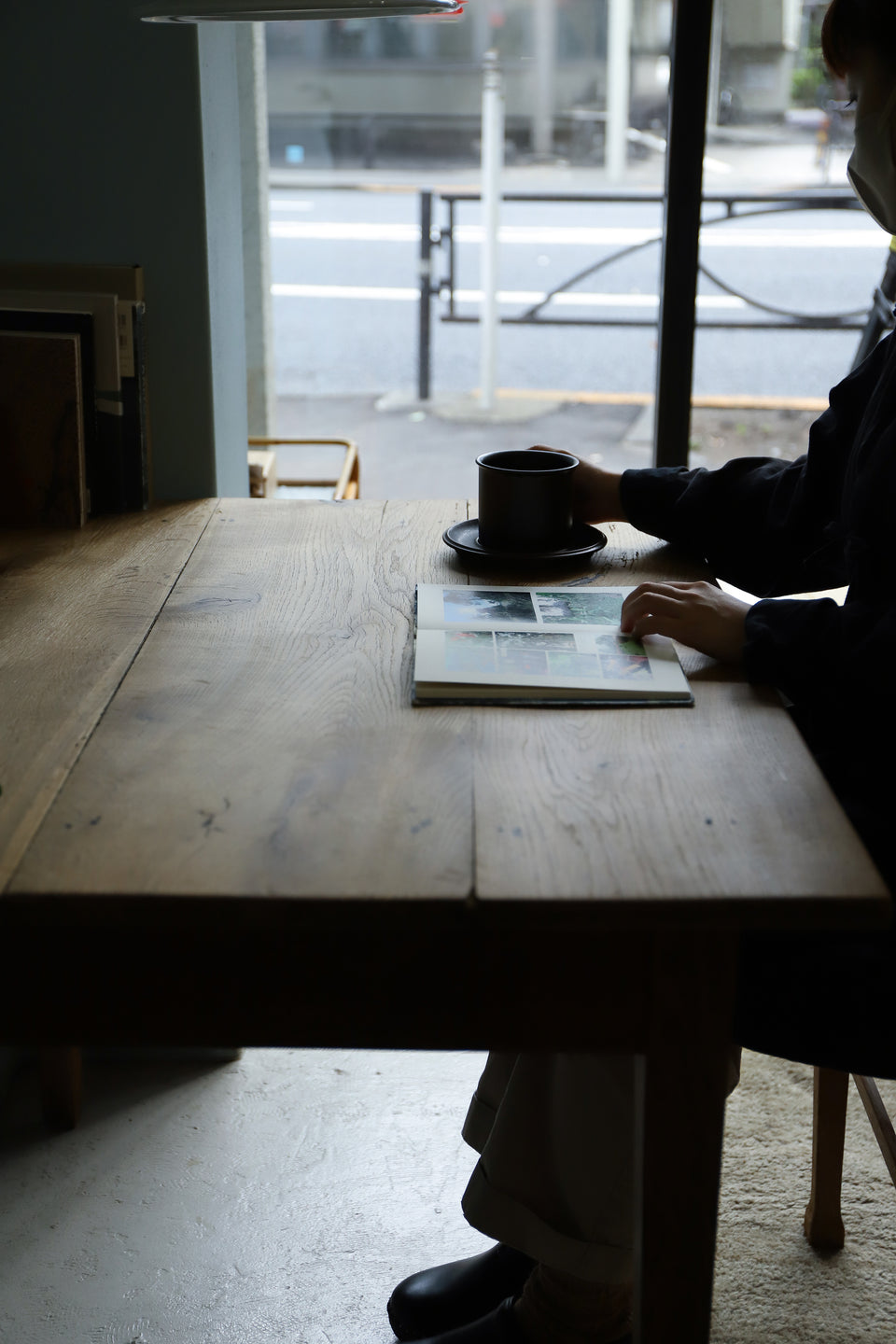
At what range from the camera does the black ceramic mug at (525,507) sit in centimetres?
120

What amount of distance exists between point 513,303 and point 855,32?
339 centimetres

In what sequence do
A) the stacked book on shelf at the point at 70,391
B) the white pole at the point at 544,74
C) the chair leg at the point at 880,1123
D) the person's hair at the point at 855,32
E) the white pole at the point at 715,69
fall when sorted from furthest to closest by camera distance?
1. the white pole at the point at 544,74
2. the white pole at the point at 715,69
3. the stacked book on shelf at the point at 70,391
4. the chair leg at the point at 880,1123
5. the person's hair at the point at 855,32

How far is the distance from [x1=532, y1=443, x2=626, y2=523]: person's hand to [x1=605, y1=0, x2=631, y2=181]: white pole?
127cm

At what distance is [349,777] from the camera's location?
80cm

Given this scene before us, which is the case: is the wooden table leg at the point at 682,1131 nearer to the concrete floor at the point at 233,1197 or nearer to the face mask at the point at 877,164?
the concrete floor at the point at 233,1197

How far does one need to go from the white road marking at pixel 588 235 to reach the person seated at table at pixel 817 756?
84 cm

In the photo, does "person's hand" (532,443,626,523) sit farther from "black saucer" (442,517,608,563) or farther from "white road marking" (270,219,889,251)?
"white road marking" (270,219,889,251)

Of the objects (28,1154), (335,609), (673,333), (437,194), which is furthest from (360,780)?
(437,194)

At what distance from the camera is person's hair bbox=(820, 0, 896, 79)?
1.02 meters

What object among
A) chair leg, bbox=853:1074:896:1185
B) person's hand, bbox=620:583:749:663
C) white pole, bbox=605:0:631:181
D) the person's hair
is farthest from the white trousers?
white pole, bbox=605:0:631:181

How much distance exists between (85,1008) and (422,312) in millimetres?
3243

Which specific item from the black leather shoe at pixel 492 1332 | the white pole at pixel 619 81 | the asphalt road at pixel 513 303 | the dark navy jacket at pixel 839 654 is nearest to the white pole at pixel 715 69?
the white pole at pixel 619 81

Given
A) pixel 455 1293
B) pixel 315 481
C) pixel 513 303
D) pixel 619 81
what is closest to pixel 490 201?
pixel 513 303

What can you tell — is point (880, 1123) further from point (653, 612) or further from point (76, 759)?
point (76, 759)
